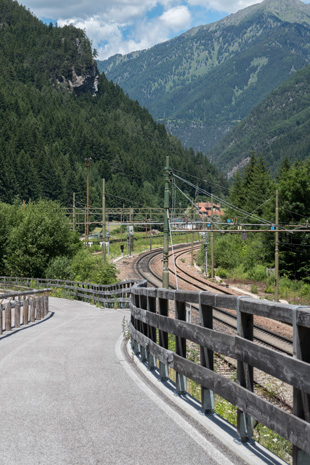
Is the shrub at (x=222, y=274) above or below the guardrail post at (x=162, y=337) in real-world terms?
above

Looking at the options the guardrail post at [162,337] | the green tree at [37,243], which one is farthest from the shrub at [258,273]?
the guardrail post at [162,337]

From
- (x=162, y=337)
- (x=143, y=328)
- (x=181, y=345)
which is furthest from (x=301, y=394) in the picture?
(x=143, y=328)

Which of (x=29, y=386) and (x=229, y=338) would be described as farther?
(x=29, y=386)

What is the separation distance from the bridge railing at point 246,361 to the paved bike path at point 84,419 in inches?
16.8

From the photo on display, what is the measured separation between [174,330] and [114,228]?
144373 mm

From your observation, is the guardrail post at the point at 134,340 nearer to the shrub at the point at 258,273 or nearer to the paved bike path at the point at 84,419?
the paved bike path at the point at 84,419

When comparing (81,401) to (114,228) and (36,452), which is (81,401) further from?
(114,228)

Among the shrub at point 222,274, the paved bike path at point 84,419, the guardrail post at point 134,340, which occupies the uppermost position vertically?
the shrub at point 222,274

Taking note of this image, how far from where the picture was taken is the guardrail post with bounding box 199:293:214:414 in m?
5.88

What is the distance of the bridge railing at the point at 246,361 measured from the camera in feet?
13.1

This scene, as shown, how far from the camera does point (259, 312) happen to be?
4.62 meters

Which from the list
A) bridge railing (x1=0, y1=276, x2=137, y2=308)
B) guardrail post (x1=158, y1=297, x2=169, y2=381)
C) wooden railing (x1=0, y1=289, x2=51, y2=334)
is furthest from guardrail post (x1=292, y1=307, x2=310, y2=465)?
bridge railing (x1=0, y1=276, x2=137, y2=308)

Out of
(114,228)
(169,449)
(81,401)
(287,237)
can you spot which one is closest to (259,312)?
(169,449)

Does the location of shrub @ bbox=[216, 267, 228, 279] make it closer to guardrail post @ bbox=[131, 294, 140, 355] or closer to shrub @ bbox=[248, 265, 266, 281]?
shrub @ bbox=[248, 265, 266, 281]
